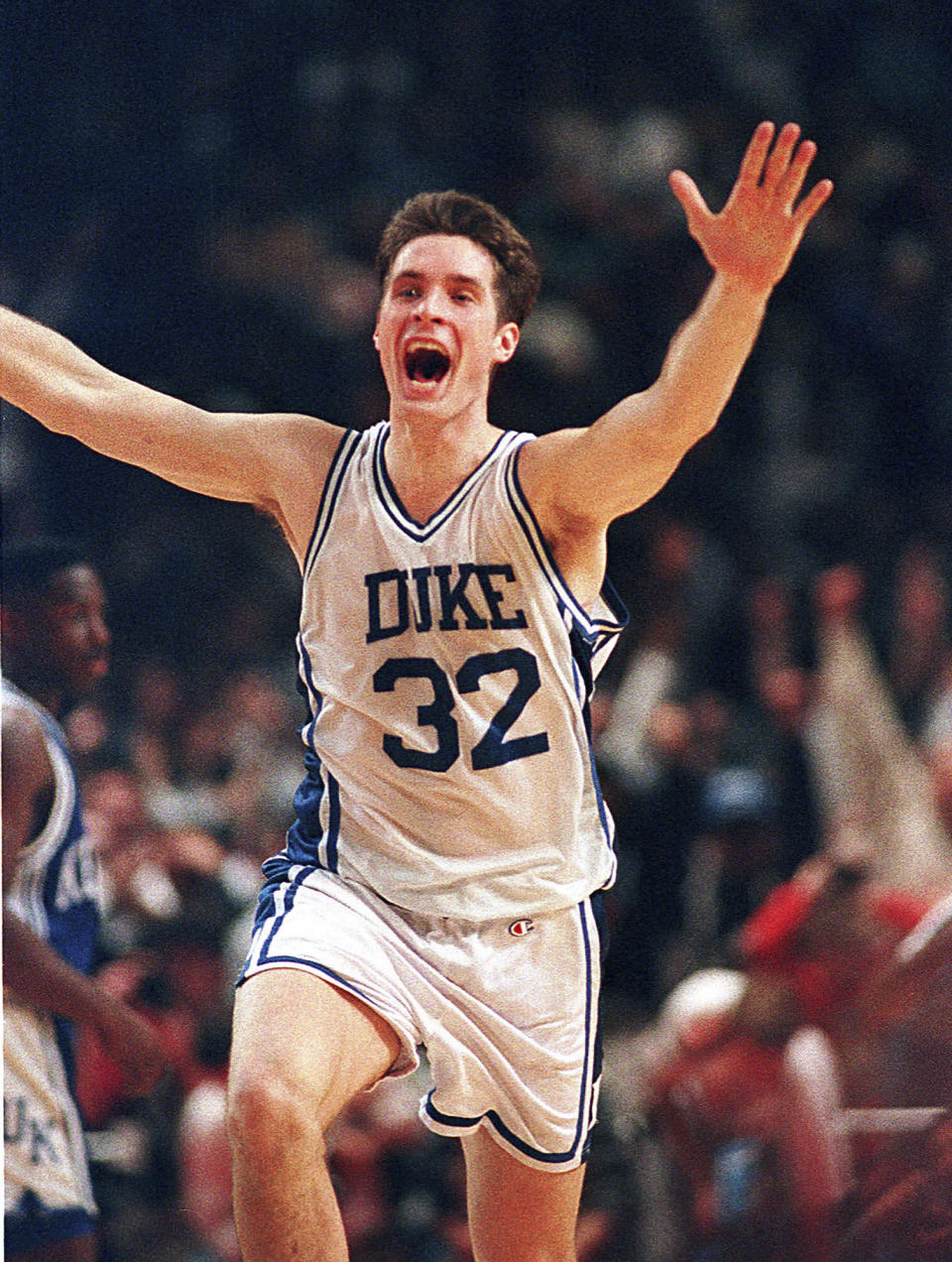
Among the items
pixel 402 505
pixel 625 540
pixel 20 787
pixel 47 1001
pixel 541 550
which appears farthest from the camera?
pixel 625 540

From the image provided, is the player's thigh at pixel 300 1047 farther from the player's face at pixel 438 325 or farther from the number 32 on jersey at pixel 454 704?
the player's face at pixel 438 325

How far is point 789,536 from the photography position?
18.1ft

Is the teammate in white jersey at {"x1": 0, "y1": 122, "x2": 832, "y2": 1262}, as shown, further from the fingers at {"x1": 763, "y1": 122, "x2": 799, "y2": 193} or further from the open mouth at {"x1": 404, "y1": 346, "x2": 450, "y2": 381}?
the fingers at {"x1": 763, "y1": 122, "x2": 799, "y2": 193}

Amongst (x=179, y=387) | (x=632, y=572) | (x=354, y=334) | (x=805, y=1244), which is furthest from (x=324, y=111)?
(x=805, y=1244)

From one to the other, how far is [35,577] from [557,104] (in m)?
2.65

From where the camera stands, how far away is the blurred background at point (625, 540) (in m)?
4.95

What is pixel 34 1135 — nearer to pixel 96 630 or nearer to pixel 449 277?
pixel 96 630

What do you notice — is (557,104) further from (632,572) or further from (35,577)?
(35,577)

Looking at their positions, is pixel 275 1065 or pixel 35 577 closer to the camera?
pixel 275 1065

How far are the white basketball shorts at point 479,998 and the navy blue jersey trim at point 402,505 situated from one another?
25.8 inches

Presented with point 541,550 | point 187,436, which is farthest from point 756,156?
point 187,436

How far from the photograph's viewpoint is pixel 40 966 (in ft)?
13.7

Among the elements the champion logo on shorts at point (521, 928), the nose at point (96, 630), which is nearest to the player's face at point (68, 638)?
the nose at point (96, 630)

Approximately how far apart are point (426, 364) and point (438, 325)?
115mm
